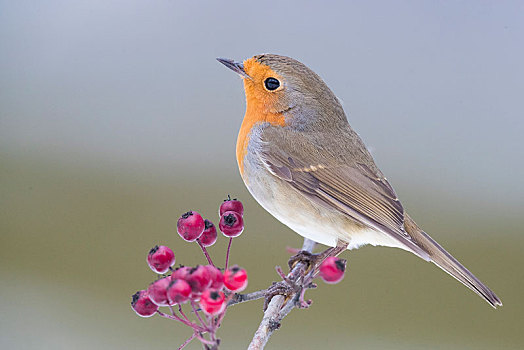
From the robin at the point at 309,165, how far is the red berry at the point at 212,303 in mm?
919

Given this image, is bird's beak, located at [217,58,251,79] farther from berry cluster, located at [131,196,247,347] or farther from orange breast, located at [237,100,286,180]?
berry cluster, located at [131,196,247,347]

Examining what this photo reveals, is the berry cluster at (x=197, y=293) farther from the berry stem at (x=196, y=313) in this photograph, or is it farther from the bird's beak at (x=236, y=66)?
the bird's beak at (x=236, y=66)

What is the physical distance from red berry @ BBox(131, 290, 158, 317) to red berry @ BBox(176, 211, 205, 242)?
22 cm

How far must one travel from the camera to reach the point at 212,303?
1318mm

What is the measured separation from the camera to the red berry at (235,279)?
141 centimetres

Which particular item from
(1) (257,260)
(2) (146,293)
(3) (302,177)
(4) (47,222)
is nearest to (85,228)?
(4) (47,222)

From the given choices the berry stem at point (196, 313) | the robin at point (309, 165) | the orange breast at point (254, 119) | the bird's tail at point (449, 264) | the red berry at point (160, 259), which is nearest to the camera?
the berry stem at point (196, 313)

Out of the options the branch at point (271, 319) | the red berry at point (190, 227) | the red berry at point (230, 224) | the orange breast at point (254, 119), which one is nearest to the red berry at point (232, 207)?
the red berry at point (230, 224)

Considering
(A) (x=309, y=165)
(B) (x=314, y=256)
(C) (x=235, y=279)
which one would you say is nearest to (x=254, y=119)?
(A) (x=309, y=165)

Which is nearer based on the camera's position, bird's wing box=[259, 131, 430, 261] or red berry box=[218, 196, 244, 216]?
red berry box=[218, 196, 244, 216]

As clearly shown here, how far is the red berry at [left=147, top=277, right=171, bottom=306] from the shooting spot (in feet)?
4.55

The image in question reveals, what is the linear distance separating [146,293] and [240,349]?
2.26 meters

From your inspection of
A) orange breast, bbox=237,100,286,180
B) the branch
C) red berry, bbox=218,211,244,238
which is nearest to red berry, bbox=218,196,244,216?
red berry, bbox=218,211,244,238

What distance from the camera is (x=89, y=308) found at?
3.83 metres
